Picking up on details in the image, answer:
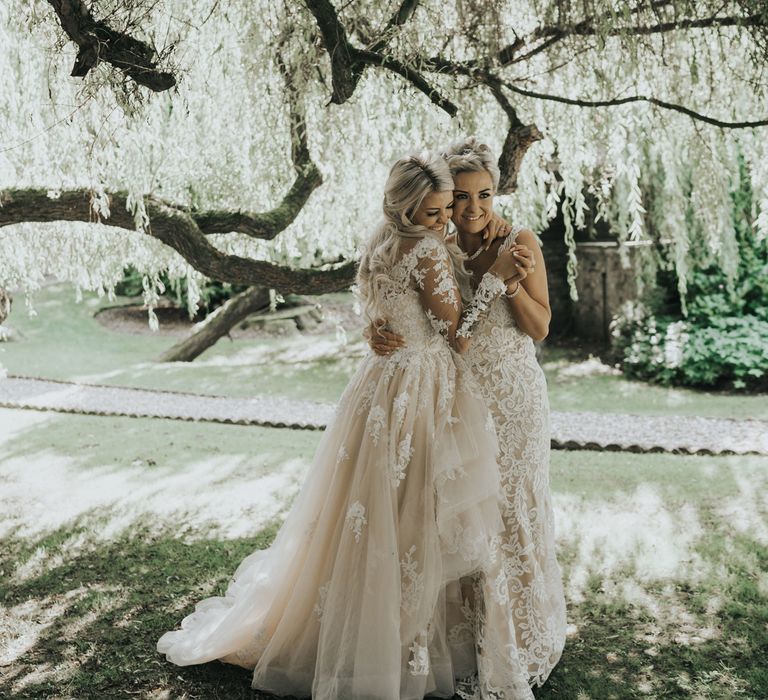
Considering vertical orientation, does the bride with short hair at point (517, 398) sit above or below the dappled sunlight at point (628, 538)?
above

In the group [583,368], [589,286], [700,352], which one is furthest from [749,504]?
[589,286]

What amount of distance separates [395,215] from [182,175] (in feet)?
10.9

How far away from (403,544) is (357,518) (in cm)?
19

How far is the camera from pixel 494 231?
338cm

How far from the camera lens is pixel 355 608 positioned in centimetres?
308

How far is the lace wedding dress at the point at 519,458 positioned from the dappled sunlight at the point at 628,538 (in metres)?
0.94

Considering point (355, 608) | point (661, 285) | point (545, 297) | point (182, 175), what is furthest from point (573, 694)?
point (661, 285)

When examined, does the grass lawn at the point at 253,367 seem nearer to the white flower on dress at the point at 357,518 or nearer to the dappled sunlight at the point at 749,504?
the dappled sunlight at the point at 749,504

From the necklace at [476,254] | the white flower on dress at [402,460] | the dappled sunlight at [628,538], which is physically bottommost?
the dappled sunlight at [628,538]

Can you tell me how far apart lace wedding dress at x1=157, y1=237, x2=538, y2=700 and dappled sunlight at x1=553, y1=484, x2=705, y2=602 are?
3.77 ft

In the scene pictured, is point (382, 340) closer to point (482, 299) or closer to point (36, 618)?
point (482, 299)

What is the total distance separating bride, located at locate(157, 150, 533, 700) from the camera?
3057mm

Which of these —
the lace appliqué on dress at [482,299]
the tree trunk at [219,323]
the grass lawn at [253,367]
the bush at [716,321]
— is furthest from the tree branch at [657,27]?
the tree trunk at [219,323]

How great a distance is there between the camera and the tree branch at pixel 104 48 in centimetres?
339
